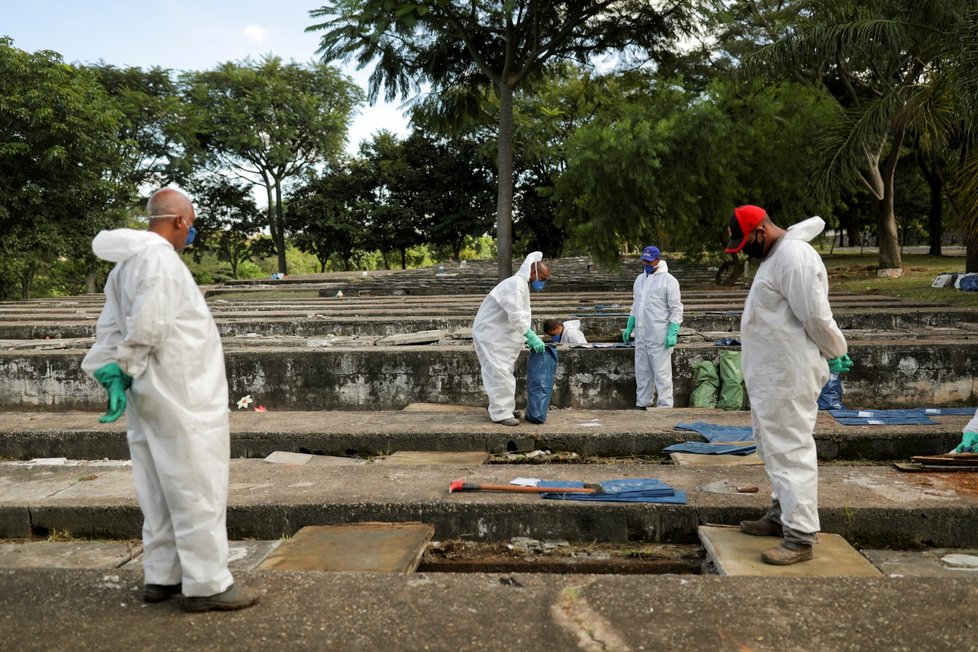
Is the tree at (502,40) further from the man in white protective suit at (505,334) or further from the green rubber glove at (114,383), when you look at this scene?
the green rubber glove at (114,383)

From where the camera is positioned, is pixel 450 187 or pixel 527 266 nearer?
pixel 527 266

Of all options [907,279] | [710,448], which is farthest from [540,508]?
[907,279]

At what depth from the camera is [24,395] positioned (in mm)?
8695

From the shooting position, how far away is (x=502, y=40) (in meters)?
17.9

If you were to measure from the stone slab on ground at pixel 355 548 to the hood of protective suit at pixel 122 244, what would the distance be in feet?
5.62

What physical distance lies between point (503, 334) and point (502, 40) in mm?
13083

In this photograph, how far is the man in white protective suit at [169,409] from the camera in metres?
2.92

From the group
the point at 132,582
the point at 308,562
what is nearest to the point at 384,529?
the point at 308,562

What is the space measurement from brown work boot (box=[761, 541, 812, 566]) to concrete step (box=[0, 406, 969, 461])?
8.30 ft

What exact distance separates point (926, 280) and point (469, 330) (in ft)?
44.3

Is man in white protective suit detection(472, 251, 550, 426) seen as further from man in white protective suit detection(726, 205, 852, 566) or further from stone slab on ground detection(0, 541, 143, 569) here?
stone slab on ground detection(0, 541, 143, 569)

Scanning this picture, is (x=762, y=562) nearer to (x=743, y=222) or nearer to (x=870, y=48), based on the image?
(x=743, y=222)

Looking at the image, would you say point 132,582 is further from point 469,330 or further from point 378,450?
point 469,330

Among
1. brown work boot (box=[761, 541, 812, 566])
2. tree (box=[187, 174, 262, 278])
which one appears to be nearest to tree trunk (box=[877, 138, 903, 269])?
brown work boot (box=[761, 541, 812, 566])
